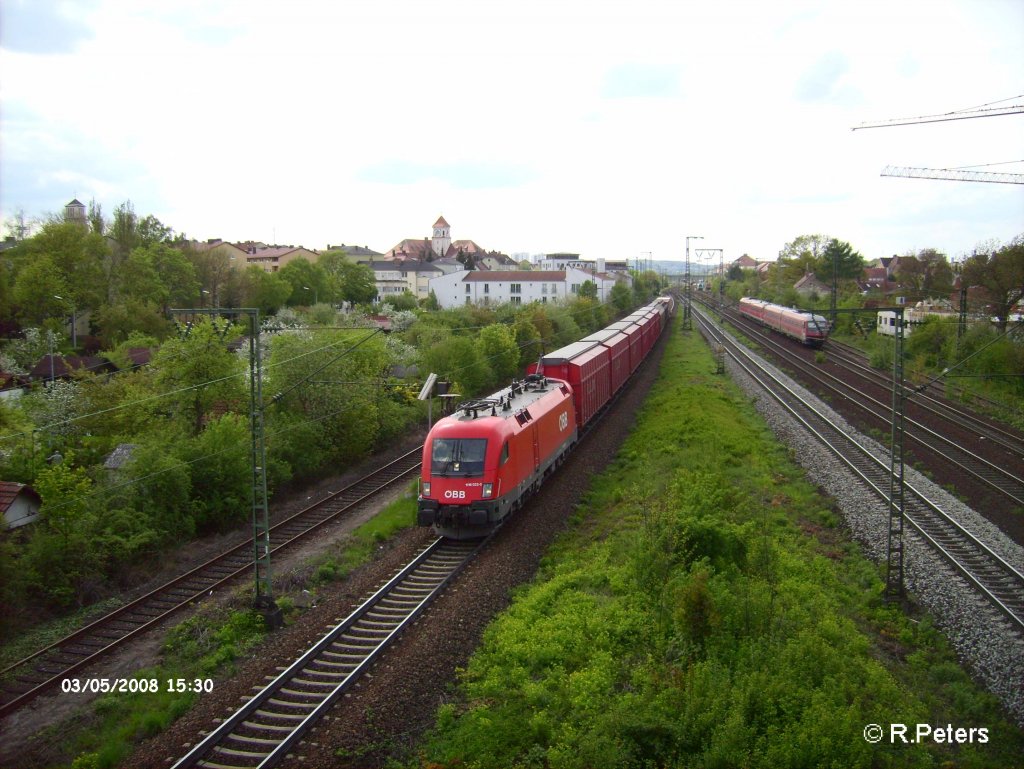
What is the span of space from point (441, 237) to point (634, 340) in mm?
137371

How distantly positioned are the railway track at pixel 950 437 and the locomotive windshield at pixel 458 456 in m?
9.74

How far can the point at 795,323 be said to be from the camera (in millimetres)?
55969

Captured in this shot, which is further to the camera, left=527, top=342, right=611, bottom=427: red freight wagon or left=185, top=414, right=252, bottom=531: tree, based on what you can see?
left=527, top=342, right=611, bottom=427: red freight wagon

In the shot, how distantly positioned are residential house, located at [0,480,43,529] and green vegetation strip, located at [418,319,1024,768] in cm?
1329

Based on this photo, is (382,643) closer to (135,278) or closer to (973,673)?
(973,673)

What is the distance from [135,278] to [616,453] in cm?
4315

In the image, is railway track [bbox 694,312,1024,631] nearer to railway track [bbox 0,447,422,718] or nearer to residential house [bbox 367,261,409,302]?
railway track [bbox 0,447,422,718]

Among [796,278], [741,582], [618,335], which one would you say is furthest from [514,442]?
[796,278]

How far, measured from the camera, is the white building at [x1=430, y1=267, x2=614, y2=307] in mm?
83000

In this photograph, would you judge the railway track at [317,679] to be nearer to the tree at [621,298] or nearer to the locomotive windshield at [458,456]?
the locomotive windshield at [458,456]

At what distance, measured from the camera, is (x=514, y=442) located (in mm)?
18047

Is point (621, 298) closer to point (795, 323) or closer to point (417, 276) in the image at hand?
point (795, 323)

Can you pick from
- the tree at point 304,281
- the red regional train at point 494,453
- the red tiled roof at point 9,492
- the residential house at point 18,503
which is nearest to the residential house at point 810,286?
the tree at point 304,281

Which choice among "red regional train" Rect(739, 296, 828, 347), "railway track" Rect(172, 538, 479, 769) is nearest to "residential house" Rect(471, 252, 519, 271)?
"red regional train" Rect(739, 296, 828, 347)
